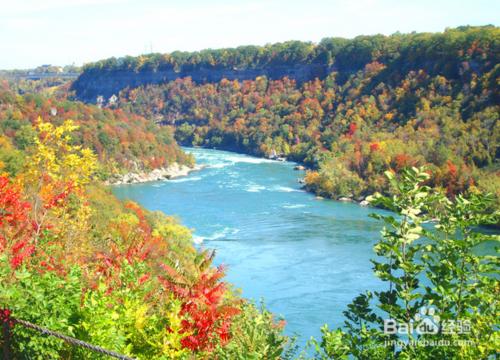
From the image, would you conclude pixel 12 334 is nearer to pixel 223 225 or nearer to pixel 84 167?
pixel 84 167

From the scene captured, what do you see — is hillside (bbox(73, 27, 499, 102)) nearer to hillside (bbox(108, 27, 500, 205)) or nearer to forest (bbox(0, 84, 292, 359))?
hillside (bbox(108, 27, 500, 205))

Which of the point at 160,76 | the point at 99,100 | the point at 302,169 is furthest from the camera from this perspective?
the point at 99,100

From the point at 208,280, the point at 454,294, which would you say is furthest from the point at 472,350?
the point at 208,280

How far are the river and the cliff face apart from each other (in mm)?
34162

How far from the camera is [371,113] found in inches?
2474

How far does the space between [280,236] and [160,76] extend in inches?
3197

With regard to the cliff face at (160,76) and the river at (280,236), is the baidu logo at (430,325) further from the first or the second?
the cliff face at (160,76)

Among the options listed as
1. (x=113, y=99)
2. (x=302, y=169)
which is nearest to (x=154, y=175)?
(x=302, y=169)

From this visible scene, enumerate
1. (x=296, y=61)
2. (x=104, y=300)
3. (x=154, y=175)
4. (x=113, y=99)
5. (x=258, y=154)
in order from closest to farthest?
1. (x=104, y=300)
2. (x=154, y=175)
3. (x=258, y=154)
4. (x=296, y=61)
5. (x=113, y=99)

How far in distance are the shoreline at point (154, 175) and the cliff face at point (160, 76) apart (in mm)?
31514

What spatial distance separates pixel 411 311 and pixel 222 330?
1922mm

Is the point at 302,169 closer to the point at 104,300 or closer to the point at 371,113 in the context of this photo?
the point at 371,113

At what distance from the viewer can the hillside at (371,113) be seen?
43438 mm

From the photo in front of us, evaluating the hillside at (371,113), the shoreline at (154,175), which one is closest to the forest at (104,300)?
the hillside at (371,113)
